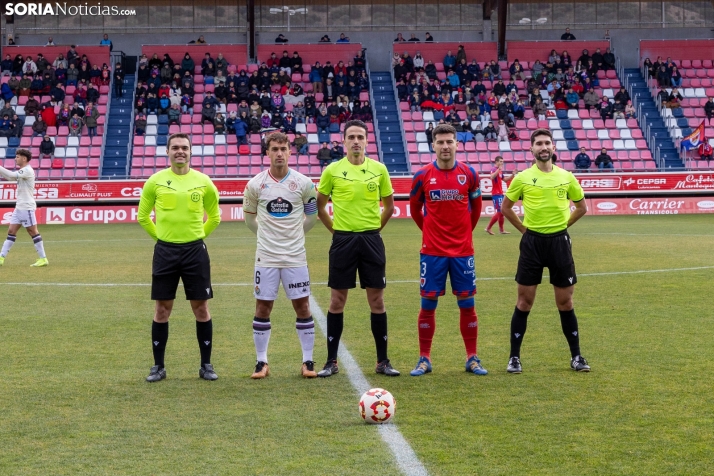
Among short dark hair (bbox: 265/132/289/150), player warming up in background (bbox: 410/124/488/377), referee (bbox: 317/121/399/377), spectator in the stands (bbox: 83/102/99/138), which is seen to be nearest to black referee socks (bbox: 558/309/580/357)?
player warming up in background (bbox: 410/124/488/377)

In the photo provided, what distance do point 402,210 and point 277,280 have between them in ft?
82.5

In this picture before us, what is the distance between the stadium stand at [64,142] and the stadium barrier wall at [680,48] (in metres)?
25.9

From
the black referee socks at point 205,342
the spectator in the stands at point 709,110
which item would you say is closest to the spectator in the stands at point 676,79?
the spectator in the stands at point 709,110

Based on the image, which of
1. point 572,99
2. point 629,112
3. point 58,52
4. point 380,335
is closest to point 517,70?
point 572,99

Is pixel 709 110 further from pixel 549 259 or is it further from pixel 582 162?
pixel 549 259

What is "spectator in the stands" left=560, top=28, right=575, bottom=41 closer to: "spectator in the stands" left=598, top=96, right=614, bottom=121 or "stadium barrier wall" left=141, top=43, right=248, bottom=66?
"spectator in the stands" left=598, top=96, right=614, bottom=121

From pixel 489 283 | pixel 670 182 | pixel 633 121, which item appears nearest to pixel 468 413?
pixel 489 283

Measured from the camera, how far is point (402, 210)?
32906 millimetres

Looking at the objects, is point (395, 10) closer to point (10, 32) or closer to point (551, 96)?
point (551, 96)

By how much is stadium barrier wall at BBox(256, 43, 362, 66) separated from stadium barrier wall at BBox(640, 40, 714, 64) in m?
14.2

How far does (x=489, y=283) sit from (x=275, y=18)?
111ft

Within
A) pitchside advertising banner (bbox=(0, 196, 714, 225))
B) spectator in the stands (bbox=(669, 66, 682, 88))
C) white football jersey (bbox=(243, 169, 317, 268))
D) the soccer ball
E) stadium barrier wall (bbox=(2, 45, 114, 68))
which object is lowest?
the soccer ball

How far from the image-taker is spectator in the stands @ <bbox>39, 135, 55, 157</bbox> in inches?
1415

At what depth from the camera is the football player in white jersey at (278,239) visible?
786 cm
